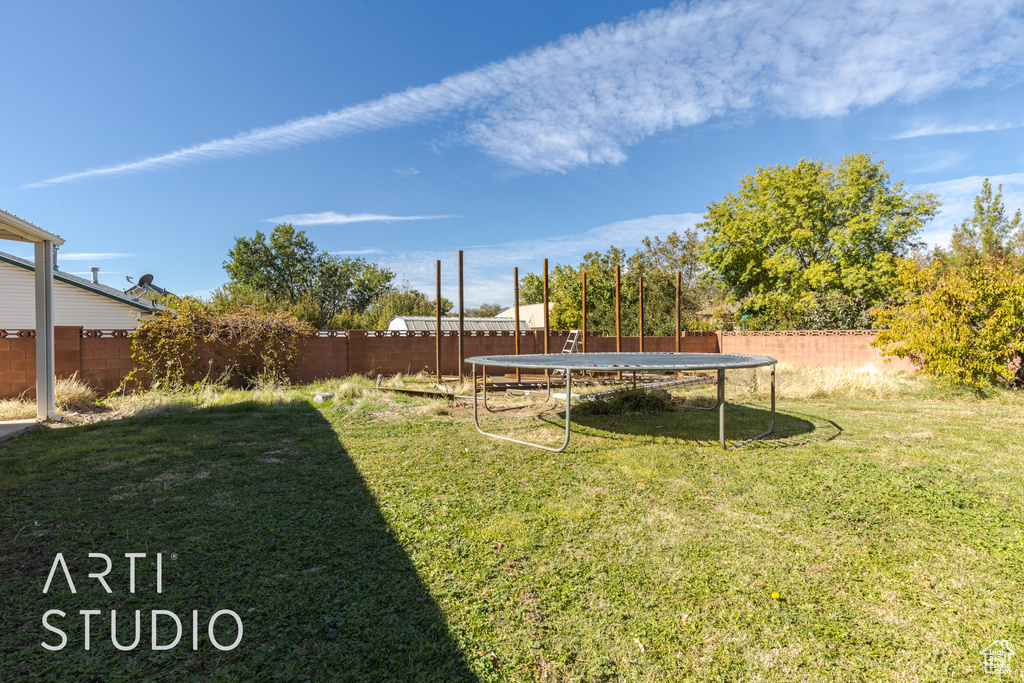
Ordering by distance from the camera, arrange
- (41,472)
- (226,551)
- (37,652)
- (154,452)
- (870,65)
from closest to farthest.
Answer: (37,652), (226,551), (41,472), (154,452), (870,65)

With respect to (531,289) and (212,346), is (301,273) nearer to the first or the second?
(531,289)

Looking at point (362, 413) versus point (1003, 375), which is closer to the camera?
point (362, 413)

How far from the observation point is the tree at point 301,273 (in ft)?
104

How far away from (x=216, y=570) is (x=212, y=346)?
27.4ft

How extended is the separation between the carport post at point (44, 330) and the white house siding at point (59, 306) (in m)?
5.68

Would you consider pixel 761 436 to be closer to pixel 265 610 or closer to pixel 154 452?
pixel 265 610

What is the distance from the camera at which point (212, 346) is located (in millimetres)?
9281

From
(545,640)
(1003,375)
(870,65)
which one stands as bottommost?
(545,640)

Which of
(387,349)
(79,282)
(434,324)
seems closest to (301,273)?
(434,324)

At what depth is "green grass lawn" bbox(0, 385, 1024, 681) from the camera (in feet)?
5.76

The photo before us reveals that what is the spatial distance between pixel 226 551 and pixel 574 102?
454 inches

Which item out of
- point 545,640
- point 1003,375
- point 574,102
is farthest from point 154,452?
point 1003,375

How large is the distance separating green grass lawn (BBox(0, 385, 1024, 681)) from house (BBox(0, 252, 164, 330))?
9820 millimetres

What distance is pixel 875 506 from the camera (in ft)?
10.5
